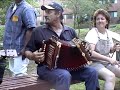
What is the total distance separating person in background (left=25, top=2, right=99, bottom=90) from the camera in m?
4.50

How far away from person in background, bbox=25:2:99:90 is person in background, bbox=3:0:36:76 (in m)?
0.38

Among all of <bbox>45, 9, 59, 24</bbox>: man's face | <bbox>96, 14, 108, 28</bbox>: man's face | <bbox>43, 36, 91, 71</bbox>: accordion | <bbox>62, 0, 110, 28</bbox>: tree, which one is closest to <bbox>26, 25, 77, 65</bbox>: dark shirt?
<bbox>45, 9, 59, 24</bbox>: man's face

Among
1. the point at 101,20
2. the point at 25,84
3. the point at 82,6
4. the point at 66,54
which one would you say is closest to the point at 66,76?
the point at 66,54

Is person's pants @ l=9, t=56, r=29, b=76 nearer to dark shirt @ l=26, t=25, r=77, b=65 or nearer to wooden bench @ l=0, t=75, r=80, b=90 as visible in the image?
wooden bench @ l=0, t=75, r=80, b=90

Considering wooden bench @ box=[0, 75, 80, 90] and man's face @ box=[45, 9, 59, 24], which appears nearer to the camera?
wooden bench @ box=[0, 75, 80, 90]

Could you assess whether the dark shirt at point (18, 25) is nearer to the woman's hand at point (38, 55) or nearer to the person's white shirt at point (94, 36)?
the woman's hand at point (38, 55)

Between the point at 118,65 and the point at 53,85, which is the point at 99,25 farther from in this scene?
the point at 53,85

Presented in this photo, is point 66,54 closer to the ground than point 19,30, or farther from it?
closer to the ground

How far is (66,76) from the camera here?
444cm

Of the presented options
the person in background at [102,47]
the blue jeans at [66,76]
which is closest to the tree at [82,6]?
the person in background at [102,47]

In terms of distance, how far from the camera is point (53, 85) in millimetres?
4652

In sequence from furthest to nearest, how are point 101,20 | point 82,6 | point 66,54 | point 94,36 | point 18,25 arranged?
point 82,6 < point 101,20 < point 94,36 < point 18,25 < point 66,54

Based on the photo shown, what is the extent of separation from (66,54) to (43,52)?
13.9 inches

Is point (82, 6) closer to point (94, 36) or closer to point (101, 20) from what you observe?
point (101, 20)
